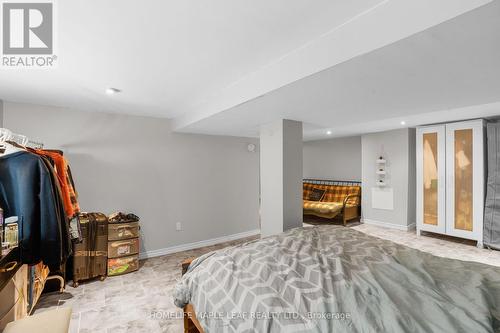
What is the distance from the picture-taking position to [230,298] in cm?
134

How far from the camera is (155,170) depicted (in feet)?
12.3

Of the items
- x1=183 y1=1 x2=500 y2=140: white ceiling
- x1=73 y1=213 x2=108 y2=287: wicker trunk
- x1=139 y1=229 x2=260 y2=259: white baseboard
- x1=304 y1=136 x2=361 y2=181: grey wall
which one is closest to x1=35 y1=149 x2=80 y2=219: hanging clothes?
x1=73 y1=213 x2=108 y2=287: wicker trunk

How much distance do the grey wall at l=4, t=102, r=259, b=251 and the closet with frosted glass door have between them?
10.6 ft

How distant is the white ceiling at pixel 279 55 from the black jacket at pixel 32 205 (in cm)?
86

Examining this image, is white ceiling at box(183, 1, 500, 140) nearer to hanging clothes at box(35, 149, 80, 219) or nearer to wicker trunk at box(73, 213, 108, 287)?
hanging clothes at box(35, 149, 80, 219)

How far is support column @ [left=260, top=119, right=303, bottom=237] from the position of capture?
113 inches

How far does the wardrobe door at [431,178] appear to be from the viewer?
4.07 m

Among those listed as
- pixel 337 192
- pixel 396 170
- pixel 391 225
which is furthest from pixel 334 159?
pixel 391 225

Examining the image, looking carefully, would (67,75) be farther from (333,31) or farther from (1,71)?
(333,31)

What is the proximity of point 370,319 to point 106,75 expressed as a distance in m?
2.60

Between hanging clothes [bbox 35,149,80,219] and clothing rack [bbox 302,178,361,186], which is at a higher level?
hanging clothes [bbox 35,149,80,219]

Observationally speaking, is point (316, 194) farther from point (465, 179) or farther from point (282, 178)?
point (282, 178)

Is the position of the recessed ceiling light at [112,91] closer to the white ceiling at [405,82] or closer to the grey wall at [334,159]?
the white ceiling at [405,82]

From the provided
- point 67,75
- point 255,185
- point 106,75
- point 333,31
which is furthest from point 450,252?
point 67,75
